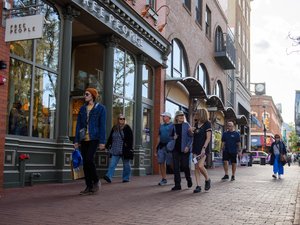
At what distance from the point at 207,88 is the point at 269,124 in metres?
62.3

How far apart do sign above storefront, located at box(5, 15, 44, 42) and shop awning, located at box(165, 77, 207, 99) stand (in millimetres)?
9574

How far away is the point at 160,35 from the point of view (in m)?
16.0

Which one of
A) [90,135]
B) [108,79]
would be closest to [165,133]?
[108,79]

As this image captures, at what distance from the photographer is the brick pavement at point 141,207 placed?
5523 mm

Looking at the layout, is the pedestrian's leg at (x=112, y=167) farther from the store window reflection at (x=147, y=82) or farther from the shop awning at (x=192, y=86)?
the shop awning at (x=192, y=86)

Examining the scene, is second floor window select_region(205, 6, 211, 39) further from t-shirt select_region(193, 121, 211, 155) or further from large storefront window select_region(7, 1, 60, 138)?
t-shirt select_region(193, 121, 211, 155)

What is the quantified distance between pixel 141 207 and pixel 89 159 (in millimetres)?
1440

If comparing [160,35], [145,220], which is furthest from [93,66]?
[145,220]

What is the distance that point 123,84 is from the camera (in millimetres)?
13852

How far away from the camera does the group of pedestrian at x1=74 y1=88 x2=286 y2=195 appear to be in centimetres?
765

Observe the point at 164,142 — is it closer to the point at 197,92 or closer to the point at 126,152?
the point at 126,152

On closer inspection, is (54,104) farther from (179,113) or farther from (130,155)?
(179,113)

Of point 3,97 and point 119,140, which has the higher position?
point 3,97

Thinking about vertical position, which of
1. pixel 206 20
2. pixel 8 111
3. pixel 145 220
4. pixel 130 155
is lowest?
pixel 145 220
